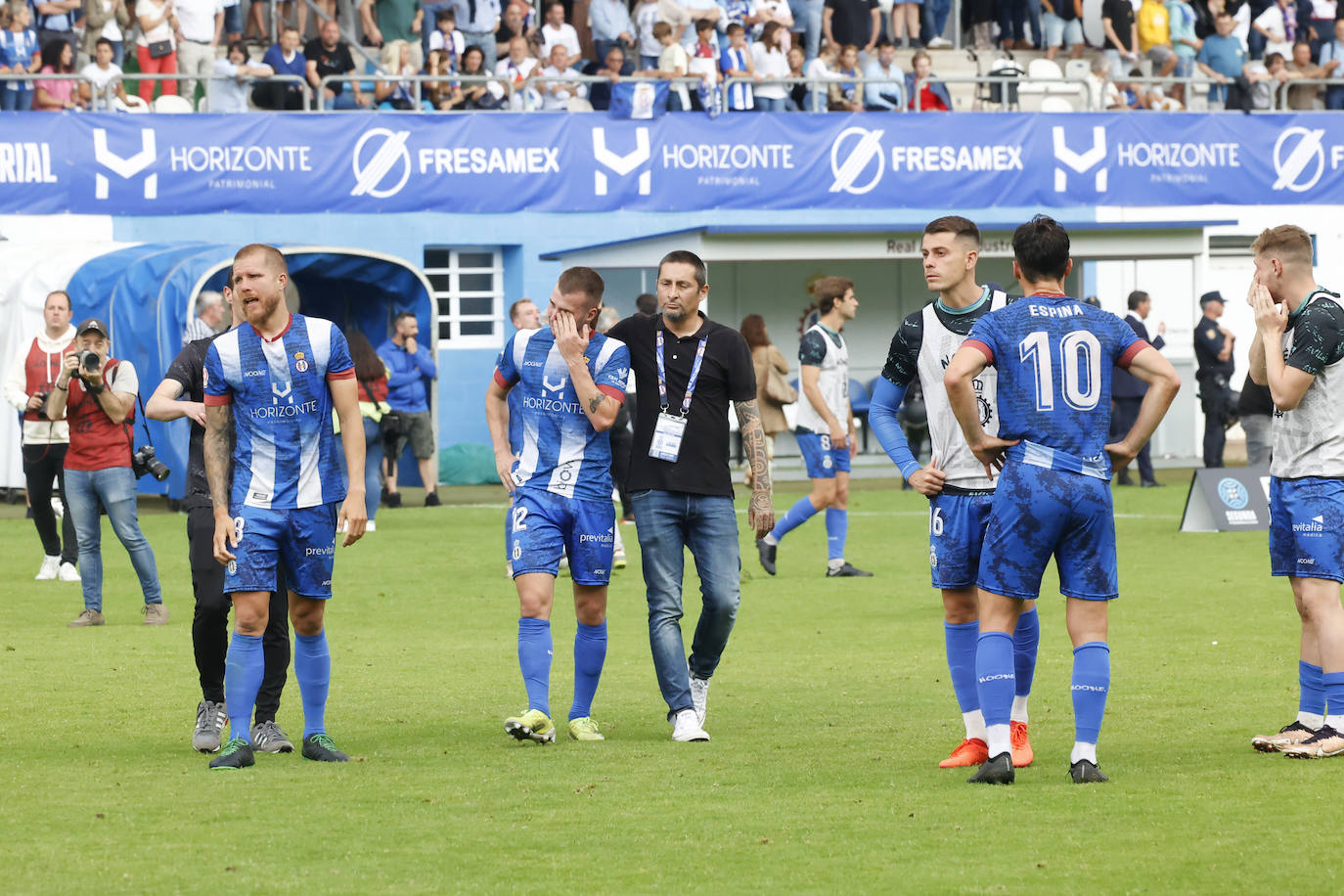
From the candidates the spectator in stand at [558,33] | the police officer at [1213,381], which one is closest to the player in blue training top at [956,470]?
the police officer at [1213,381]

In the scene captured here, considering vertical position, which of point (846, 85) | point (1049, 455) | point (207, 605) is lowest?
point (207, 605)

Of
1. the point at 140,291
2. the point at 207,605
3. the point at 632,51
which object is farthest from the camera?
the point at 632,51

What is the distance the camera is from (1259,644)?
414 inches

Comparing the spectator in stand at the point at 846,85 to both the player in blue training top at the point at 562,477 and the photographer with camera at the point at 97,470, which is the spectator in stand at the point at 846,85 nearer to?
the photographer with camera at the point at 97,470

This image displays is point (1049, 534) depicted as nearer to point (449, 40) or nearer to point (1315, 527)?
point (1315, 527)

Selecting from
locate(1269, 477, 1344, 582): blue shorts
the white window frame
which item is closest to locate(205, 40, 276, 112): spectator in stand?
the white window frame

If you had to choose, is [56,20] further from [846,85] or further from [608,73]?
[846,85]

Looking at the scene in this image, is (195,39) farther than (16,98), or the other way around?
(195,39)

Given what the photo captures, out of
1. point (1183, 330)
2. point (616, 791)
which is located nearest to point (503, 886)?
point (616, 791)

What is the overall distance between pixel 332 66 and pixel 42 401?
43.7 feet

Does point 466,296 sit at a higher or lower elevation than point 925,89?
lower

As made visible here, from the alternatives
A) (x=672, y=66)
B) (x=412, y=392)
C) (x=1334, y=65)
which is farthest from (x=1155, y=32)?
(x=412, y=392)

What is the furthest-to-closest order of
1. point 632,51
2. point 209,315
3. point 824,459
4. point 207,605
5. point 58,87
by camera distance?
point 632,51
point 58,87
point 824,459
point 209,315
point 207,605

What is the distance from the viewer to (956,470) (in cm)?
714
